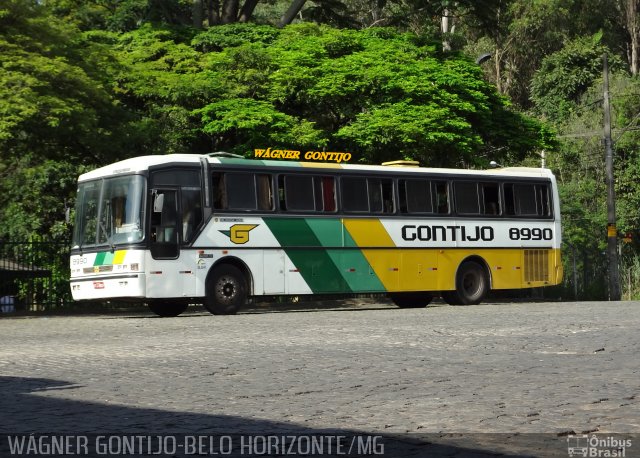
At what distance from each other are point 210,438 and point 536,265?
80.3ft

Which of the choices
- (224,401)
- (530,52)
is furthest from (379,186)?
(530,52)

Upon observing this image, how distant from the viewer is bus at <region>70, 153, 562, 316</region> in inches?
985

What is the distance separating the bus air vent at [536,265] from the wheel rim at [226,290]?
29.0 feet

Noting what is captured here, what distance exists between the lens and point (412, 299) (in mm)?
31203

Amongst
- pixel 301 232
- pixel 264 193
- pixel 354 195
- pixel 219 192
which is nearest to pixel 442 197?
pixel 354 195

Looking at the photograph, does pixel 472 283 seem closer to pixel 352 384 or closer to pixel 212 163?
pixel 212 163

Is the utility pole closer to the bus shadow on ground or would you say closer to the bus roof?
the bus roof

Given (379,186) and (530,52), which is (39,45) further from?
(530,52)

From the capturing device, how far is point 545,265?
31.4 meters

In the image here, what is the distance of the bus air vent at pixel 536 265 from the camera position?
3098 centimetres

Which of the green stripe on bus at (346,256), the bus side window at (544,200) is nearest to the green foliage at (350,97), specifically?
the bus side window at (544,200)

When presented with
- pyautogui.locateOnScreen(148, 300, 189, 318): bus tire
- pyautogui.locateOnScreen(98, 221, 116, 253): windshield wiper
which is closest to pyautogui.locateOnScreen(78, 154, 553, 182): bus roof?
pyautogui.locateOnScreen(98, 221, 116, 253): windshield wiper

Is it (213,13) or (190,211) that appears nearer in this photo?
(190,211)

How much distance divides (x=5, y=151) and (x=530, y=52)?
4246cm
